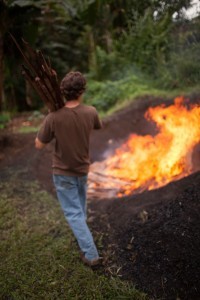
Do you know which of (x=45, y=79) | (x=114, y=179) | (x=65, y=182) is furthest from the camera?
(x=114, y=179)

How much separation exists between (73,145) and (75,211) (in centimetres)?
72

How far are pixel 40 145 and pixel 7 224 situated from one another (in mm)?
1691

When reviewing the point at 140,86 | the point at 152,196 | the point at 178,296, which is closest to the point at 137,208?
the point at 152,196

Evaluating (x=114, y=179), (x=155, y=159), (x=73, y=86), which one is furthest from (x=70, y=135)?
(x=114, y=179)

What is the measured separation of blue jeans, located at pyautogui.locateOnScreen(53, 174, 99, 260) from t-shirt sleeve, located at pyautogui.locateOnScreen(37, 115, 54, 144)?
17.5 inches

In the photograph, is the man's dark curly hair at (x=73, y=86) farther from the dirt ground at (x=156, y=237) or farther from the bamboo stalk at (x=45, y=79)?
the dirt ground at (x=156, y=237)

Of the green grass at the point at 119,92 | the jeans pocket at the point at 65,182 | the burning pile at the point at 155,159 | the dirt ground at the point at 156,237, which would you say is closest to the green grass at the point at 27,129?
the green grass at the point at 119,92

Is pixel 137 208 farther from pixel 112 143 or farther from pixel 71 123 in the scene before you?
pixel 112 143

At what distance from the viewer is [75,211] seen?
3.99m

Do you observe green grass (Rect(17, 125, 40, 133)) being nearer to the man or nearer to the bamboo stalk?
the bamboo stalk

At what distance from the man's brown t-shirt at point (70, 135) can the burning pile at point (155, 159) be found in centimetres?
210

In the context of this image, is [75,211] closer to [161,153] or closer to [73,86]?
[73,86]

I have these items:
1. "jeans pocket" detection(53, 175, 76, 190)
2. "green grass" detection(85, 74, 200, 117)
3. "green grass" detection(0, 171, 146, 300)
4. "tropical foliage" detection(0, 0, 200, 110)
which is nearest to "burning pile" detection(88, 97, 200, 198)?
"tropical foliage" detection(0, 0, 200, 110)

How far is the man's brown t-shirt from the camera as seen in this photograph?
3.76 m
